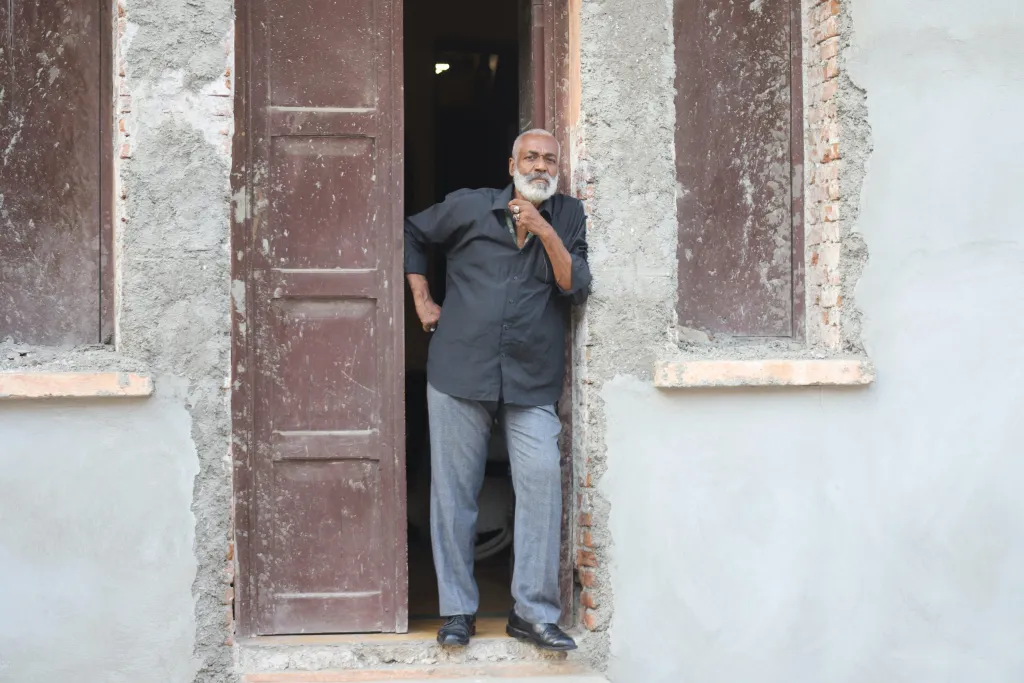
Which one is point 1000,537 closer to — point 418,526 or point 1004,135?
point 1004,135

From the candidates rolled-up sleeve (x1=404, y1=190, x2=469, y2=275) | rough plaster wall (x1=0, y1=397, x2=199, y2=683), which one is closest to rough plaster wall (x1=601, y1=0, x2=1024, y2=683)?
rolled-up sleeve (x1=404, y1=190, x2=469, y2=275)

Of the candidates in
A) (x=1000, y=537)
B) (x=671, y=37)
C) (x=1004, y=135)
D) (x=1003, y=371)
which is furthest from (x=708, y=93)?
(x=1000, y=537)

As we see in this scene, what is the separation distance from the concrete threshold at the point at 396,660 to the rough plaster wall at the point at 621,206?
223 millimetres

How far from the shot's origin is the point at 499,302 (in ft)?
13.1

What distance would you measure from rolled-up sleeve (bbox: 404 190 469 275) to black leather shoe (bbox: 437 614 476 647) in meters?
1.34

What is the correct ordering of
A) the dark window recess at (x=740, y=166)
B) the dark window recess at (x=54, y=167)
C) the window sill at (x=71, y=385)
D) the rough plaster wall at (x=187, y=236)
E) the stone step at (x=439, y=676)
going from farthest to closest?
the dark window recess at (x=740, y=166), the dark window recess at (x=54, y=167), the stone step at (x=439, y=676), the rough plaster wall at (x=187, y=236), the window sill at (x=71, y=385)

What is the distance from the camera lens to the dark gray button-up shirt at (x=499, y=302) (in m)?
3.97

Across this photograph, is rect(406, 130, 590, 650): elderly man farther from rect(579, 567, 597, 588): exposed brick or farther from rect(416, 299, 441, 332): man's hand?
rect(579, 567, 597, 588): exposed brick

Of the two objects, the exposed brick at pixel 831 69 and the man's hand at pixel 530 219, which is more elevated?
the exposed brick at pixel 831 69

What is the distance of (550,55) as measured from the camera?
4242 millimetres

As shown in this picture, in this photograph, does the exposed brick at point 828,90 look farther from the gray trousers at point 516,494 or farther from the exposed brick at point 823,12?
the gray trousers at point 516,494

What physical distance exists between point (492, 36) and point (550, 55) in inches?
154

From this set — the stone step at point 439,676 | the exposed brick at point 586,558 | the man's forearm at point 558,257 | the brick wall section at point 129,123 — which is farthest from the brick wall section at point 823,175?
the brick wall section at point 129,123

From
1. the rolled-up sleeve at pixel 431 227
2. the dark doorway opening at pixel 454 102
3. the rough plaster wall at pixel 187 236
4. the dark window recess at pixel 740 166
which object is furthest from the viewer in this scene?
the dark doorway opening at pixel 454 102
